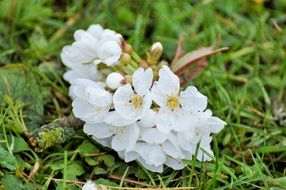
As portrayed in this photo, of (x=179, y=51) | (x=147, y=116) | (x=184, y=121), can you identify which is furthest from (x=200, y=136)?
(x=179, y=51)

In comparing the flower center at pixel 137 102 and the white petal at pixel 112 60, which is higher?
the white petal at pixel 112 60

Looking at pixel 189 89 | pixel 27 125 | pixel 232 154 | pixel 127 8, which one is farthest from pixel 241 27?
pixel 27 125

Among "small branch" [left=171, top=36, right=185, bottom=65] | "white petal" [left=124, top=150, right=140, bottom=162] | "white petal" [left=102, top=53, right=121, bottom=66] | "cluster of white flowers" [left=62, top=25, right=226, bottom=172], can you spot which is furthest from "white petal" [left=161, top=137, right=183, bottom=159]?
"small branch" [left=171, top=36, right=185, bottom=65]

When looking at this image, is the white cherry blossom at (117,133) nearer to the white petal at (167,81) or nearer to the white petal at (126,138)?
the white petal at (126,138)

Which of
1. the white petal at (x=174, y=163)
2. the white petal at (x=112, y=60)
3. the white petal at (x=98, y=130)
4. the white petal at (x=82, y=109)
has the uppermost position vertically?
the white petal at (x=112, y=60)

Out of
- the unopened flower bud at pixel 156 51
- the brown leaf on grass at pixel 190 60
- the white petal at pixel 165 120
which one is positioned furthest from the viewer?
the brown leaf on grass at pixel 190 60

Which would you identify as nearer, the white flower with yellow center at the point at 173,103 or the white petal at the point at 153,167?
the white flower with yellow center at the point at 173,103

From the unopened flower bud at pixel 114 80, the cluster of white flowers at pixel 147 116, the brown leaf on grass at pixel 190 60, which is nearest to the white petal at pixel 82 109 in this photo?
the cluster of white flowers at pixel 147 116

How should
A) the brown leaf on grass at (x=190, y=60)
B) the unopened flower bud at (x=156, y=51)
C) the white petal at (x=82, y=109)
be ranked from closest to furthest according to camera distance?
the white petal at (x=82, y=109), the unopened flower bud at (x=156, y=51), the brown leaf on grass at (x=190, y=60)
